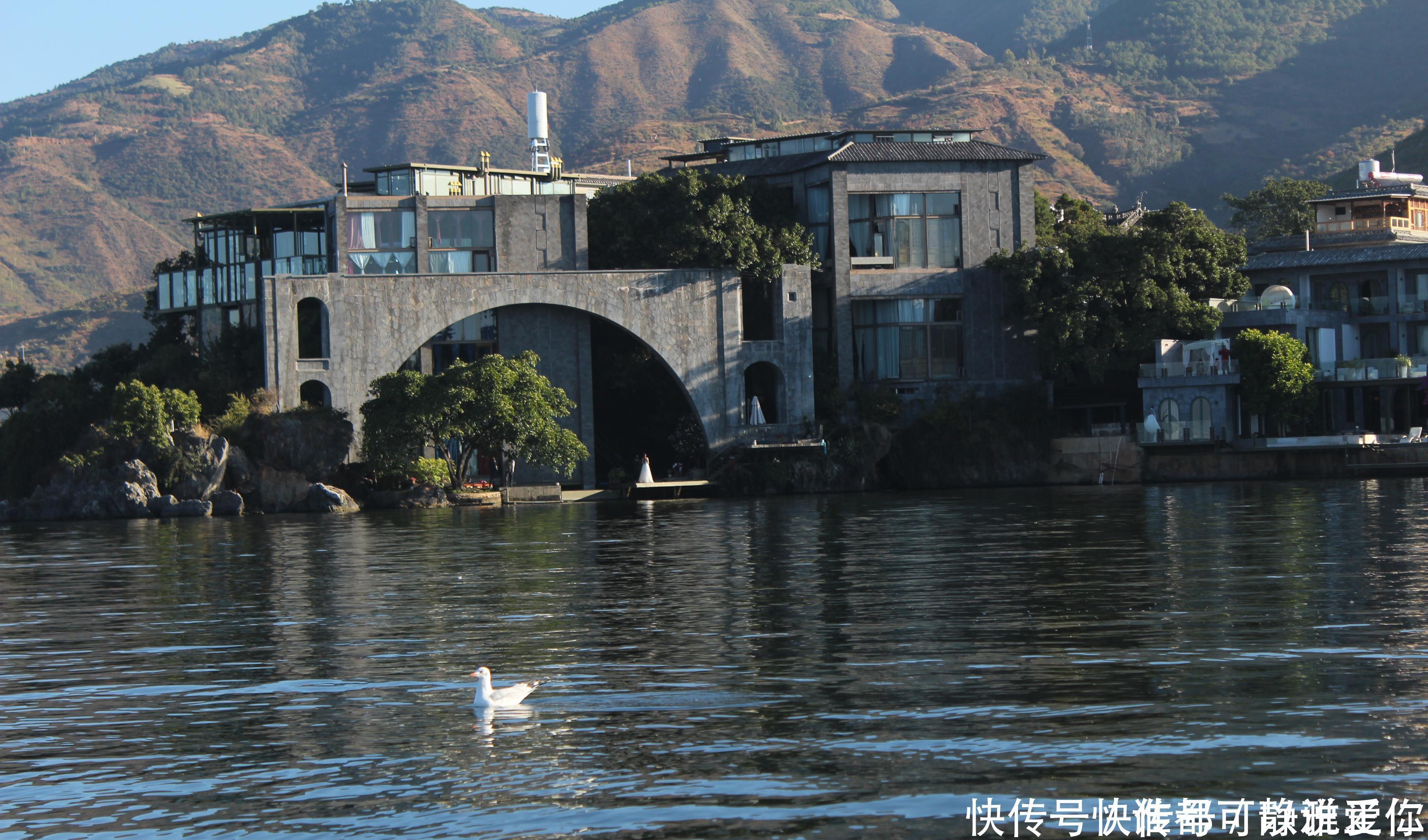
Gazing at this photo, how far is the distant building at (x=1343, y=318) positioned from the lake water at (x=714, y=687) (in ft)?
117

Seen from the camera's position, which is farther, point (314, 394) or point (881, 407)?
point (881, 407)

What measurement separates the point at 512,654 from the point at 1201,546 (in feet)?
60.7

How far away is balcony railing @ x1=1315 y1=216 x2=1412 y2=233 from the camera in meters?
84.8

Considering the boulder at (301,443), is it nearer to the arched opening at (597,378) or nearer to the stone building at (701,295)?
the stone building at (701,295)

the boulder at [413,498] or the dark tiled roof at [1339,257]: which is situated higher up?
the dark tiled roof at [1339,257]

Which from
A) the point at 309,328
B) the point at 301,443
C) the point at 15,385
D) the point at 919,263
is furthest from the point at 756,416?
the point at 15,385

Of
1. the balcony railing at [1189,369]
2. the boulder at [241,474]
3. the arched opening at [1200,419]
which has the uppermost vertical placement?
the balcony railing at [1189,369]

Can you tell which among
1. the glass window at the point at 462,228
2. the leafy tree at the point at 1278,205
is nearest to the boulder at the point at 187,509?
the glass window at the point at 462,228

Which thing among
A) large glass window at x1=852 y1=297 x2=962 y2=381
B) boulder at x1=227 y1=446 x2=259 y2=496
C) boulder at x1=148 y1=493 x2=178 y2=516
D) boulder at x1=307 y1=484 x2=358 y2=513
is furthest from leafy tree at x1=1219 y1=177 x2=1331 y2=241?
boulder at x1=148 y1=493 x2=178 y2=516

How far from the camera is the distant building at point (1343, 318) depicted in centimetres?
7181

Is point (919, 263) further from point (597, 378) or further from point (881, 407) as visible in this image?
point (597, 378)

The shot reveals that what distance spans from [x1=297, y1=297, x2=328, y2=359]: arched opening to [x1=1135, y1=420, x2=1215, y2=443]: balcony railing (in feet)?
117

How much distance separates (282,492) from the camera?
207 feet

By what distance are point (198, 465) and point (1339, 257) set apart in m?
54.7
